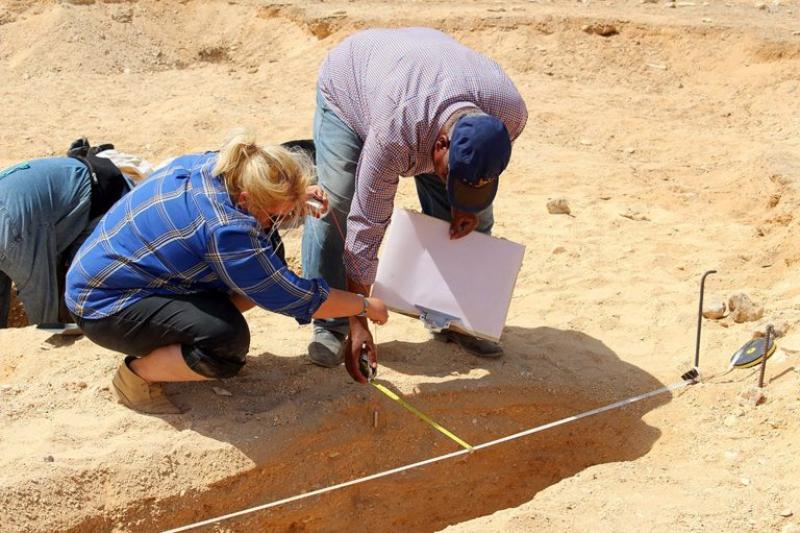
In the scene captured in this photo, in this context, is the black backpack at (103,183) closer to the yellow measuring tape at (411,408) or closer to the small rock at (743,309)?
the yellow measuring tape at (411,408)

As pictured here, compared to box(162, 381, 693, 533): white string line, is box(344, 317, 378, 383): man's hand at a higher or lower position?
higher

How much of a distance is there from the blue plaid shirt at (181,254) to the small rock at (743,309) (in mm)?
2252

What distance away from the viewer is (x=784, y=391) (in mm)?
4016

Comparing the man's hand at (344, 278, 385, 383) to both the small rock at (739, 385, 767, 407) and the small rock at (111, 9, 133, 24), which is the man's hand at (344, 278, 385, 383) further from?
the small rock at (111, 9, 133, 24)

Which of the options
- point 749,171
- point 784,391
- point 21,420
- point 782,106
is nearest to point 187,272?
point 21,420

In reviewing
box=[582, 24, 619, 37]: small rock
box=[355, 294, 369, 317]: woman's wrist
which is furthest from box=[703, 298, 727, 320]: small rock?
box=[582, 24, 619, 37]: small rock

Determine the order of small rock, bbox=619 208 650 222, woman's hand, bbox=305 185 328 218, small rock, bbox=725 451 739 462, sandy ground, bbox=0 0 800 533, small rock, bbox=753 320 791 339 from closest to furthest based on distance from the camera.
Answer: woman's hand, bbox=305 185 328 218, sandy ground, bbox=0 0 800 533, small rock, bbox=725 451 739 462, small rock, bbox=753 320 791 339, small rock, bbox=619 208 650 222

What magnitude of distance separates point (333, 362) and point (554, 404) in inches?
38.4

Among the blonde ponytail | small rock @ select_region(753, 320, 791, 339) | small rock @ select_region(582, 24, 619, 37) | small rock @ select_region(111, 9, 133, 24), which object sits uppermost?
the blonde ponytail

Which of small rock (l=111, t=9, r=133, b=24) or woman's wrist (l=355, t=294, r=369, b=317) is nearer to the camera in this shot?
woman's wrist (l=355, t=294, r=369, b=317)

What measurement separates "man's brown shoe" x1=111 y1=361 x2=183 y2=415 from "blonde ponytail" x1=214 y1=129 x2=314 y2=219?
0.91 metres

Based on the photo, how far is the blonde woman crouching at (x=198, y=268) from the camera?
128 inches

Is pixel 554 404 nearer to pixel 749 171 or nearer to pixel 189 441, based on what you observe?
pixel 189 441

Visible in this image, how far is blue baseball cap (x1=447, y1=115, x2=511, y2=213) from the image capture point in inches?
127
